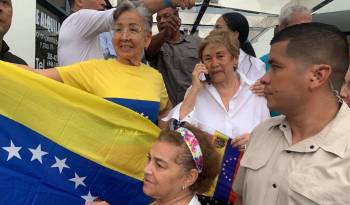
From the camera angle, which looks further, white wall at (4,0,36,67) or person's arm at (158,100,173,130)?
white wall at (4,0,36,67)

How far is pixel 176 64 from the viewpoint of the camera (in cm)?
426

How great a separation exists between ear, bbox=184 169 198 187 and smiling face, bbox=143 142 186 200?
0.06ft

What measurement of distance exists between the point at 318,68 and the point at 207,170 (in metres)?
0.80

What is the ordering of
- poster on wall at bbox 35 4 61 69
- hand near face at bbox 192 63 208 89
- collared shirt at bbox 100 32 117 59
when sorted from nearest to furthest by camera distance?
hand near face at bbox 192 63 208 89
collared shirt at bbox 100 32 117 59
poster on wall at bbox 35 4 61 69

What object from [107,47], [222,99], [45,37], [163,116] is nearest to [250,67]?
[222,99]

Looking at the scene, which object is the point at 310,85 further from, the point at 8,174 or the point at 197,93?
the point at 8,174

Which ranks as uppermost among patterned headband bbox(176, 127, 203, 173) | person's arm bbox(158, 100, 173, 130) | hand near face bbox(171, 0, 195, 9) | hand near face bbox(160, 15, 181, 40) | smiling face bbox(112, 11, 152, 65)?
hand near face bbox(160, 15, 181, 40)

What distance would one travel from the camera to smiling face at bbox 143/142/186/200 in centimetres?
230

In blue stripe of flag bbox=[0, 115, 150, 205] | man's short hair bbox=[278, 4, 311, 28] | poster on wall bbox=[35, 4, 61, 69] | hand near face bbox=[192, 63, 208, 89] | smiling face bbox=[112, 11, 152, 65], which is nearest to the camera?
blue stripe of flag bbox=[0, 115, 150, 205]

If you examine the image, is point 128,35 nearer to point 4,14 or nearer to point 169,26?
point 4,14

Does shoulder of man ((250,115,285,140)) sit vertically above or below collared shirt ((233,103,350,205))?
above

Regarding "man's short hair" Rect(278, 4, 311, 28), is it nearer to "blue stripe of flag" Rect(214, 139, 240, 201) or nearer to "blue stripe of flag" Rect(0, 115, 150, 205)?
"blue stripe of flag" Rect(214, 139, 240, 201)

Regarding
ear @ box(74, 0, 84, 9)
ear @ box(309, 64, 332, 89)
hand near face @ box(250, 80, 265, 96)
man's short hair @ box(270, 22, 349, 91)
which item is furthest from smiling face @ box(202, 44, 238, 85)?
ear @ box(74, 0, 84, 9)

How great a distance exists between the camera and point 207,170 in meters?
2.45
